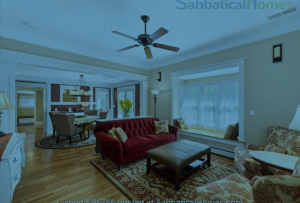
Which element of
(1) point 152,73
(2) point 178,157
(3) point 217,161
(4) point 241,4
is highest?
(4) point 241,4

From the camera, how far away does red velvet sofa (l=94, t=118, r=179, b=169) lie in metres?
2.79

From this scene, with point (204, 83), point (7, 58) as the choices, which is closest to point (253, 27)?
point (204, 83)

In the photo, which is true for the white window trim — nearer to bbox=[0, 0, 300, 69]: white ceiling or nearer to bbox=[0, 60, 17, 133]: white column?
bbox=[0, 0, 300, 69]: white ceiling

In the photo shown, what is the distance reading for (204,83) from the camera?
4812mm

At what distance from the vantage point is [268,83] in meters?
2.85

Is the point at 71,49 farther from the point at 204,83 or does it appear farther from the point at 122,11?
the point at 204,83

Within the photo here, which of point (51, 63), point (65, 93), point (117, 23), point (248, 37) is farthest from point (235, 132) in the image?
point (65, 93)

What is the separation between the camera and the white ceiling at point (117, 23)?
2.08m

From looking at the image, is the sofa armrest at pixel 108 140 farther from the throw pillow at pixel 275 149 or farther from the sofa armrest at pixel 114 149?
the throw pillow at pixel 275 149

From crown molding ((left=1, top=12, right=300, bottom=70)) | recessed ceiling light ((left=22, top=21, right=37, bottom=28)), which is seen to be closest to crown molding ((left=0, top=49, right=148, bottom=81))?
crown molding ((left=1, top=12, right=300, bottom=70))

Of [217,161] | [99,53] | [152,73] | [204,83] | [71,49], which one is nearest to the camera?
[217,161]

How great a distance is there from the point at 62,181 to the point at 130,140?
142 cm

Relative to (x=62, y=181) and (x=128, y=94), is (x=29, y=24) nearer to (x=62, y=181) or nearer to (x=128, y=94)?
(x=62, y=181)

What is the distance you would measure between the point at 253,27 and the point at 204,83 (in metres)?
2.24
